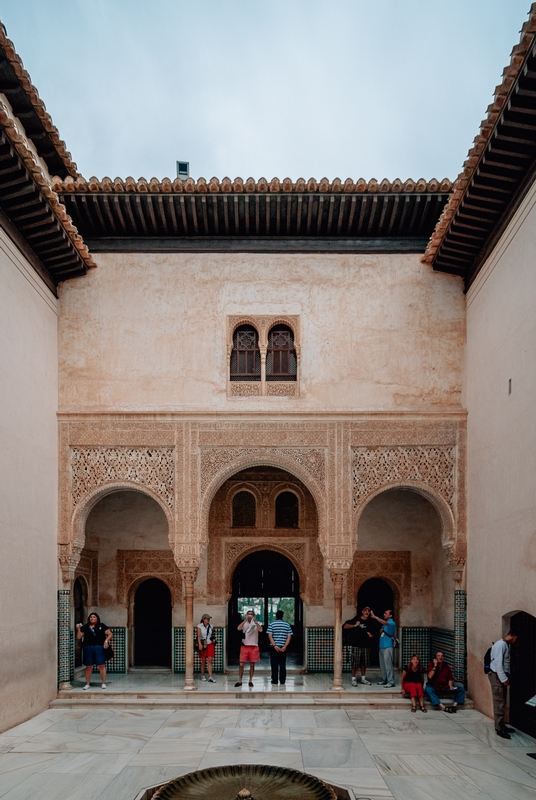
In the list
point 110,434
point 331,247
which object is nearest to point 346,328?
point 331,247

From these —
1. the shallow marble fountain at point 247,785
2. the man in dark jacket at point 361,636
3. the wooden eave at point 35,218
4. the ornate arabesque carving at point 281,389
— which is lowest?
the man in dark jacket at point 361,636

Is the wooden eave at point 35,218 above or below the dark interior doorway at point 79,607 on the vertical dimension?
above

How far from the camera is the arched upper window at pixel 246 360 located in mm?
8625

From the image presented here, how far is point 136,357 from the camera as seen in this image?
8.52 meters

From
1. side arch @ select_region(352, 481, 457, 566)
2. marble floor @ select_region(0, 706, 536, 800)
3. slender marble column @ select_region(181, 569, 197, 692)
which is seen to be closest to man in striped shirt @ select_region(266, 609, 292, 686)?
marble floor @ select_region(0, 706, 536, 800)

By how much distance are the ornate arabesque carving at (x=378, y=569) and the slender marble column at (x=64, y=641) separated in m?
3.66

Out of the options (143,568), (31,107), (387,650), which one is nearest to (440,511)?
(387,650)

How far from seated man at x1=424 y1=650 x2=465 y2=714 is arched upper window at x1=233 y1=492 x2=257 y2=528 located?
321cm

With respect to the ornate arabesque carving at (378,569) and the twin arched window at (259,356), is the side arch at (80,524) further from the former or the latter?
the ornate arabesque carving at (378,569)

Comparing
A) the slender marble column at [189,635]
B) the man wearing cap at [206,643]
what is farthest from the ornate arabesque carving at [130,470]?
the man wearing cap at [206,643]

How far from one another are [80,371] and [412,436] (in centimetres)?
397

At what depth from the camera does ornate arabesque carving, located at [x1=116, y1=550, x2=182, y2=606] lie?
9734 millimetres

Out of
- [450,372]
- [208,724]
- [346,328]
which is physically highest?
[346,328]

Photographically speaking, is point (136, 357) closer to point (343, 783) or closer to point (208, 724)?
point (208, 724)
